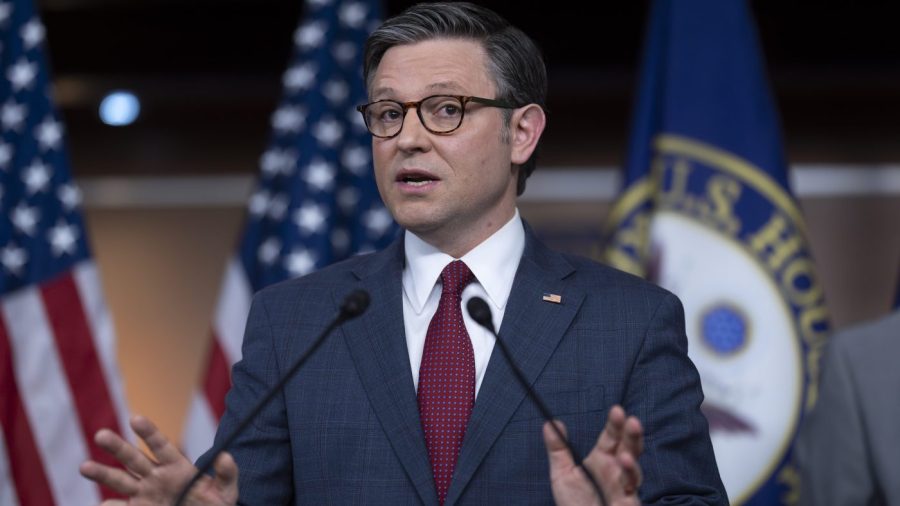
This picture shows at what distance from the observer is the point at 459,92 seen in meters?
1.94

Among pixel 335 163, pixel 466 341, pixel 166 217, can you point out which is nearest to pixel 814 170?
pixel 335 163

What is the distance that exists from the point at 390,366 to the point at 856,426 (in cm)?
79

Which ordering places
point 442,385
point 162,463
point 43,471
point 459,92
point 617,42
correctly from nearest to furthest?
point 162,463 → point 442,385 → point 459,92 → point 43,471 → point 617,42

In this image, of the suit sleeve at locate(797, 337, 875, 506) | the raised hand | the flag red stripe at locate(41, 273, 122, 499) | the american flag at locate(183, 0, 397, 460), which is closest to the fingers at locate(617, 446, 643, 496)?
the raised hand

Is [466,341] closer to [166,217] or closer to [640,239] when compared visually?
[640,239]

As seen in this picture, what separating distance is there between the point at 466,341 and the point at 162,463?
55cm

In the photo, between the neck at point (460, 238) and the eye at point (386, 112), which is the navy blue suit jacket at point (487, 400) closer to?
the neck at point (460, 238)

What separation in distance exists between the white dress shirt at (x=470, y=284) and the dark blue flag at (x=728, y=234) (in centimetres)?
142

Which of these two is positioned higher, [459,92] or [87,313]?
[459,92]

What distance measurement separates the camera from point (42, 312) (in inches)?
129

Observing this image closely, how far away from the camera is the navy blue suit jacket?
174cm

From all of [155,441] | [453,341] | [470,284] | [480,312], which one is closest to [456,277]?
[470,284]

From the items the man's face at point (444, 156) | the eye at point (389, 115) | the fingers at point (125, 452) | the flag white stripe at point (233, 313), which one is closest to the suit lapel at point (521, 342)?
the man's face at point (444, 156)

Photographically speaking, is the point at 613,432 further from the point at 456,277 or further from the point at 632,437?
the point at 456,277
